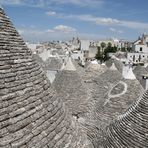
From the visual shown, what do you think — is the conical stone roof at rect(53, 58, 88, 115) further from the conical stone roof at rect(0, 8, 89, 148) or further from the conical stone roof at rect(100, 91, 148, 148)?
the conical stone roof at rect(0, 8, 89, 148)

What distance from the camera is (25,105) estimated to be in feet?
16.2

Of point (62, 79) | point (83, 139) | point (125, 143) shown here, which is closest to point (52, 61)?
point (62, 79)

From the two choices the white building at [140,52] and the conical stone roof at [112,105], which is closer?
the conical stone roof at [112,105]

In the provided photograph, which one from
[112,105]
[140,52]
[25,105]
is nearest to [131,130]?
[112,105]

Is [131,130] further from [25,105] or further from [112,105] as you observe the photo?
[25,105]

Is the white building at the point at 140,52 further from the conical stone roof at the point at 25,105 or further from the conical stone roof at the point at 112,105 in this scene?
the conical stone roof at the point at 25,105

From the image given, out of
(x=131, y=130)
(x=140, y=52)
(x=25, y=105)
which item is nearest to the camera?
(x=25, y=105)

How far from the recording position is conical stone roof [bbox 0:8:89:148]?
14.8ft

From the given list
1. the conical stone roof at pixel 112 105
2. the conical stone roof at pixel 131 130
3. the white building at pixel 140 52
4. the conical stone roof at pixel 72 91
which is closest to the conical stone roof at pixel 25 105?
the conical stone roof at pixel 131 130

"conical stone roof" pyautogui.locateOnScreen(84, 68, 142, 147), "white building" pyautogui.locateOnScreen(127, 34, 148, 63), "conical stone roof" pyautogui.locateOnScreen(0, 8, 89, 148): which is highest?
"conical stone roof" pyautogui.locateOnScreen(0, 8, 89, 148)

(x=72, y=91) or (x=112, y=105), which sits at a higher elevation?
(x=72, y=91)

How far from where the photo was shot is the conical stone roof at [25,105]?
4508mm

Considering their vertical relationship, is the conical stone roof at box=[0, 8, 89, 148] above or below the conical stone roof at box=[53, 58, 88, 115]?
above

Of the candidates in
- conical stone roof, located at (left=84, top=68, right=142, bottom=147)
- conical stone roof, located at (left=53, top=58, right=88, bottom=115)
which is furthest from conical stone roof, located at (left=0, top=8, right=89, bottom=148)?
conical stone roof, located at (left=53, top=58, right=88, bottom=115)
